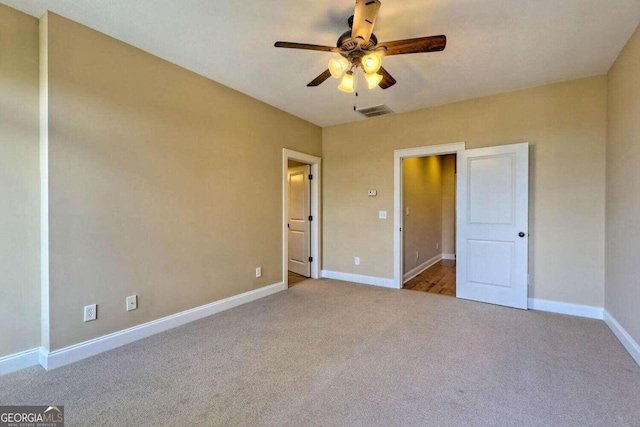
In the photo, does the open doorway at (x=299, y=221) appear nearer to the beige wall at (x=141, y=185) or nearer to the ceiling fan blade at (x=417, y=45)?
the beige wall at (x=141, y=185)

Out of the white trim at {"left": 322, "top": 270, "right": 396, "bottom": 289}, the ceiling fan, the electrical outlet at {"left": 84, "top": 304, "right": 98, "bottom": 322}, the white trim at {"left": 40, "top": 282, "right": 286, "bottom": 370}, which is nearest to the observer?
the ceiling fan

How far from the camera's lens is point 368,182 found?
464 cm

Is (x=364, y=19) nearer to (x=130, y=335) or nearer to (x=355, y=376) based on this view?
(x=355, y=376)

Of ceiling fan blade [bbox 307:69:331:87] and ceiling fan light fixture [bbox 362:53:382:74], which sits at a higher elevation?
ceiling fan blade [bbox 307:69:331:87]

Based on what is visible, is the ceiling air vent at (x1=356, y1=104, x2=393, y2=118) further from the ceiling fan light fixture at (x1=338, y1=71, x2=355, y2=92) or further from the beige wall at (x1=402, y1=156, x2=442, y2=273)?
the ceiling fan light fixture at (x1=338, y1=71, x2=355, y2=92)

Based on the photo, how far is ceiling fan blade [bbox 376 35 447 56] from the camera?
1870 mm

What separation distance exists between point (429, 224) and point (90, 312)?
5693 millimetres

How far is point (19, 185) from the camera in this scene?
84.0 inches

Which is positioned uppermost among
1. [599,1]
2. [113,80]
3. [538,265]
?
[599,1]

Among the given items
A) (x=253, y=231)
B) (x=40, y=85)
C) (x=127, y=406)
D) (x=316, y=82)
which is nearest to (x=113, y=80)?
(x=40, y=85)

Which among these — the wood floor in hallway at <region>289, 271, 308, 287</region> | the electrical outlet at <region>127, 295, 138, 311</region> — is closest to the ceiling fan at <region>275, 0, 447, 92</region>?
the electrical outlet at <region>127, 295, 138, 311</region>

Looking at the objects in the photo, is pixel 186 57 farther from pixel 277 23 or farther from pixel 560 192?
pixel 560 192

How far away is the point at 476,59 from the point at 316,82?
161 cm

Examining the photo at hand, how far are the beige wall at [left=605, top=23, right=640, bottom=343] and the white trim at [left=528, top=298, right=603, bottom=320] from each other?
0.15m
